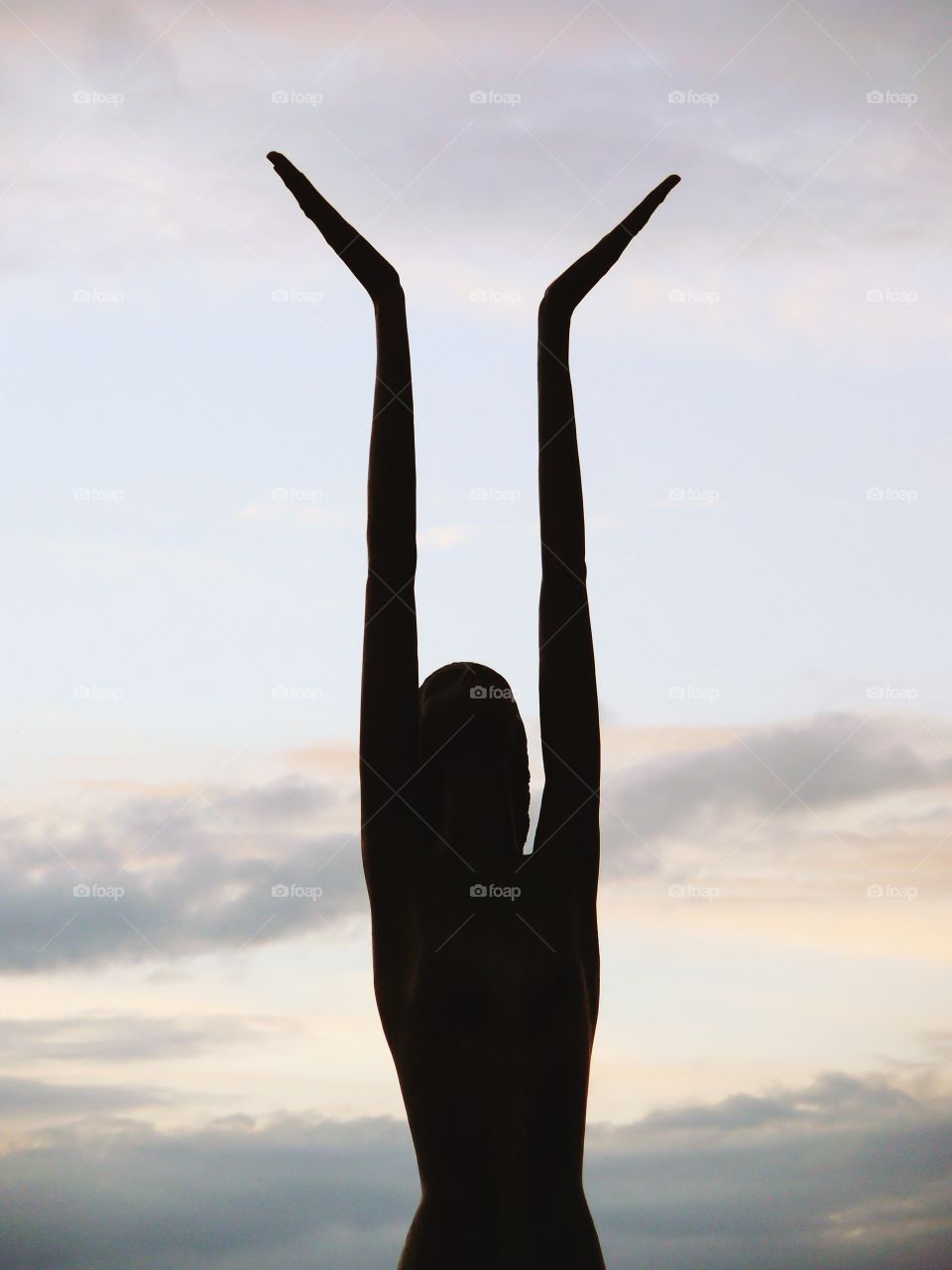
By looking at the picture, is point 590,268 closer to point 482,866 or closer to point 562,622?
point 562,622

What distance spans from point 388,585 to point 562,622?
0.91 m

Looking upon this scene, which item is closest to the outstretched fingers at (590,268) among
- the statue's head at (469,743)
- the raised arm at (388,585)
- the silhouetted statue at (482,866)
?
the silhouetted statue at (482,866)

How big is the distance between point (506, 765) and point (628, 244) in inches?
111

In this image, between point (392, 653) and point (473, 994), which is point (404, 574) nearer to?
point (392, 653)

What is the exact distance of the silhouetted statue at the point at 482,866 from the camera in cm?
778

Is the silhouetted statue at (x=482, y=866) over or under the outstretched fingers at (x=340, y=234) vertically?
under

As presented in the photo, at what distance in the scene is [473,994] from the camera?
797cm

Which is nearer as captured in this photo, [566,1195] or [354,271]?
[566,1195]

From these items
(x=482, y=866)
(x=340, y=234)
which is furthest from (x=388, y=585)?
(x=340, y=234)

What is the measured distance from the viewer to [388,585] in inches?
322

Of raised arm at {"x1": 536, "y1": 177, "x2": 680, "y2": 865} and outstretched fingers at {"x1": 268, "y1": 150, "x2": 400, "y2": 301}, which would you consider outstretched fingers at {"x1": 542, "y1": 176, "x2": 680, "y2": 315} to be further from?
outstretched fingers at {"x1": 268, "y1": 150, "x2": 400, "y2": 301}

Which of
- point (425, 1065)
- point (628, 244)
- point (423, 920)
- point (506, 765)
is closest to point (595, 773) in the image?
point (506, 765)

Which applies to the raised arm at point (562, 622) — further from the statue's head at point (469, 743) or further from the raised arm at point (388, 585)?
the raised arm at point (388, 585)

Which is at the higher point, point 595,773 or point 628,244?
point 628,244
